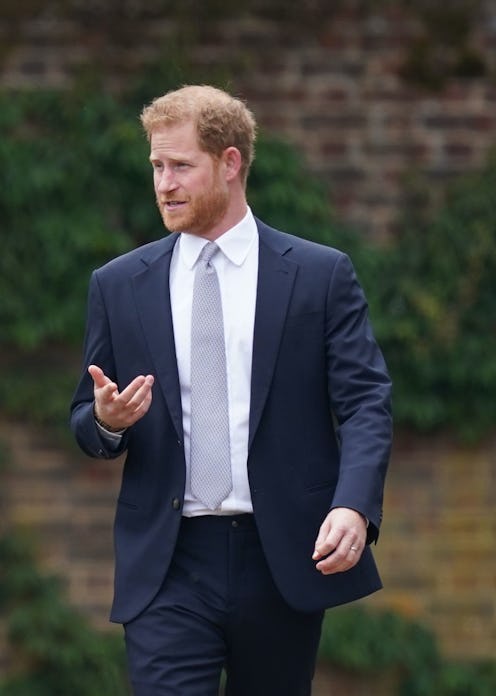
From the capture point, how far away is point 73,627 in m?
6.64

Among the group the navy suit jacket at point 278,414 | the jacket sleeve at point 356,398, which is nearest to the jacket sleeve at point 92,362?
the navy suit jacket at point 278,414

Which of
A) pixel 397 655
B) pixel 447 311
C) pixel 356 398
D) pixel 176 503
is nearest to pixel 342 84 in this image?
pixel 447 311

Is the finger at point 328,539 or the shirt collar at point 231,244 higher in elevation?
the shirt collar at point 231,244

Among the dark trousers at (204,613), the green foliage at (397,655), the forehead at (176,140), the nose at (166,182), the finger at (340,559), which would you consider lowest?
the green foliage at (397,655)

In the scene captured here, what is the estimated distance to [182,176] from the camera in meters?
3.89

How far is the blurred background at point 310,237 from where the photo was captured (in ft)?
21.6

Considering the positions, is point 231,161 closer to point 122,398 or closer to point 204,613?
point 122,398

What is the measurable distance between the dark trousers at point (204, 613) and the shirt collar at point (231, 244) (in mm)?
649

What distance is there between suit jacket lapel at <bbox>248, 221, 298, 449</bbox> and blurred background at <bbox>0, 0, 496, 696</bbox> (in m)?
2.54

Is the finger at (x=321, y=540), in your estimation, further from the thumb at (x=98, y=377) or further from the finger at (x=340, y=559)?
the thumb at (x=98, y=377)

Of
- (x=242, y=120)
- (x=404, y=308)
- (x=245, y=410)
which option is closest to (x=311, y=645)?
(x=245, y=410)

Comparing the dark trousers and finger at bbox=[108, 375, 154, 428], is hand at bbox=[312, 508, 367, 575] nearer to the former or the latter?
the dark trousers

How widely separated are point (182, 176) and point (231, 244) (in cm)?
23

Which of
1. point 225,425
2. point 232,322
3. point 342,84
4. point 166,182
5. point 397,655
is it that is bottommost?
point 397,655
